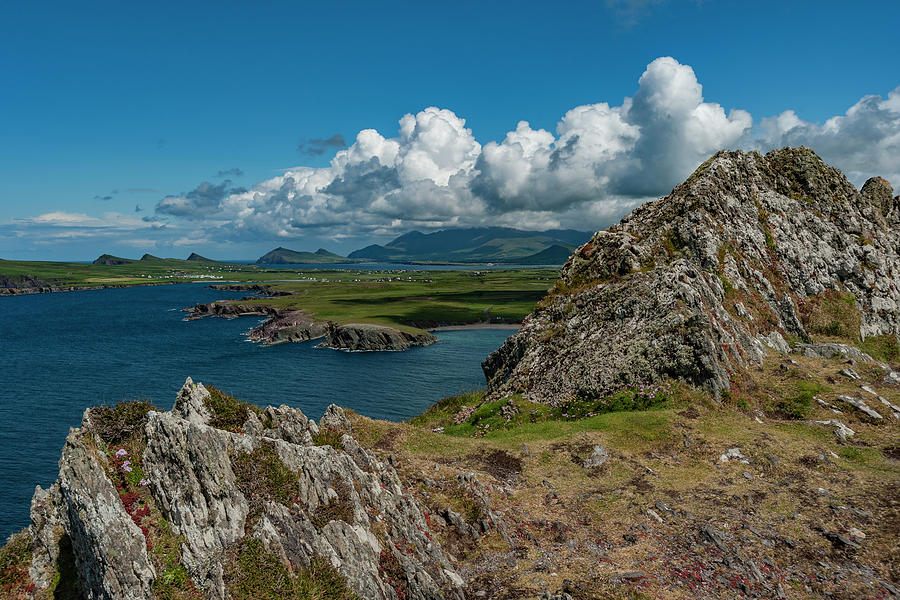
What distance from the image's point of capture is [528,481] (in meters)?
27.9

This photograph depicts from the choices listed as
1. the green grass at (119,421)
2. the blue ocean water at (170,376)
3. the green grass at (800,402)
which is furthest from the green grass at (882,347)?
the green grass at (119,421)

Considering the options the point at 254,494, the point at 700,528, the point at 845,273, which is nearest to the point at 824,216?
the point at 845,273

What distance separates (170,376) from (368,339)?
50555 millimetres

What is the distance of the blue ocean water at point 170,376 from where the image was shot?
218 ft

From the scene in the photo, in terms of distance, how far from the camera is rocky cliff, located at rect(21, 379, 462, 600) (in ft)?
46.4

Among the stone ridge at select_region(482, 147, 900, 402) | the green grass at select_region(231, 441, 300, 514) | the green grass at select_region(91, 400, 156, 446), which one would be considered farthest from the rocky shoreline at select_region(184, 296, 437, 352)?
the green grass at select_region(231, 441, 300, 514)

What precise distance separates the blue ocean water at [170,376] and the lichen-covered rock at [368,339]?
18.3ft

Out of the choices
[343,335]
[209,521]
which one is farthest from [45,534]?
[343,335]

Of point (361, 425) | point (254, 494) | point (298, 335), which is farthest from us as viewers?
point (298, 335)

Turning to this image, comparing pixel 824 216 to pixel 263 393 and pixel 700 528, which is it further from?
pixel 263 393

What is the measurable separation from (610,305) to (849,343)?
3177 centimetres

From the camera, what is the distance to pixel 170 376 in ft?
338

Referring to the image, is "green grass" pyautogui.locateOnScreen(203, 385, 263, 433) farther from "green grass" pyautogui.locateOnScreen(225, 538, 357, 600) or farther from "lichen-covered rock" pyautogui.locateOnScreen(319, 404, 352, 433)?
"lichen-covered rock" pyautogui.locateOnScreen(319, 404, 352, 433)

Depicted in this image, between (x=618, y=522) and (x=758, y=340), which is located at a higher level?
(x=758, y=340)
